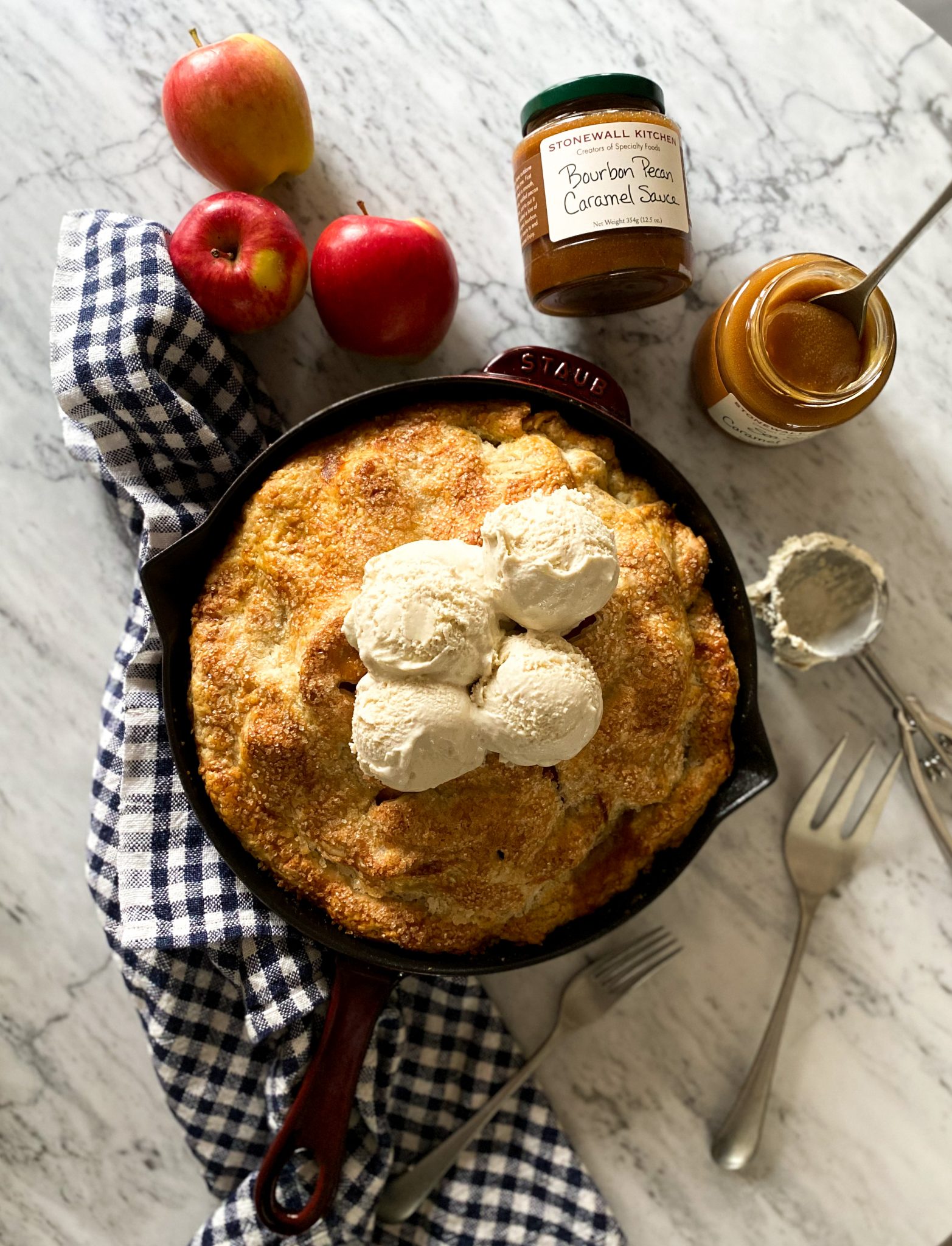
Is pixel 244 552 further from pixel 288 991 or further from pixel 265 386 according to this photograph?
pixel 288 991

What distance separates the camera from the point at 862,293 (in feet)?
4.82

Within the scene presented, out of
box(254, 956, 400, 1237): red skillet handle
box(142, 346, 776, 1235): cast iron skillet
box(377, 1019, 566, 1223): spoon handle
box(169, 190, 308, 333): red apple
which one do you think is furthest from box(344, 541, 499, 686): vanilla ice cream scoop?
box(377, 1019, 566, 1223): spoon handle

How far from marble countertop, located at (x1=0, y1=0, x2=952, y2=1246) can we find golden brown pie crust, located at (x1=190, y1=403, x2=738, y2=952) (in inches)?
16.4

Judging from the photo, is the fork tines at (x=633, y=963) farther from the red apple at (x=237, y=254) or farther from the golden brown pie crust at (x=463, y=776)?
the red apple at (x=237, y=254)

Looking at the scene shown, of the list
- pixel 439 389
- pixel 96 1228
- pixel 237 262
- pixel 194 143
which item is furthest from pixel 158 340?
pixel 96 1228

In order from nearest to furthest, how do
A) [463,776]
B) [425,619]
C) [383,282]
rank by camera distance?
[425,619], [463,776], [383,282]

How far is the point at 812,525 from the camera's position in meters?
1.79

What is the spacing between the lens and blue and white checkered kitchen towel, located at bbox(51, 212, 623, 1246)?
60.2 inches

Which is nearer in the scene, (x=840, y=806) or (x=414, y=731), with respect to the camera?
(x=414, y=731)

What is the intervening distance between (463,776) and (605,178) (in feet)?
3.13

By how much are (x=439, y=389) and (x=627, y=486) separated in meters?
0.34

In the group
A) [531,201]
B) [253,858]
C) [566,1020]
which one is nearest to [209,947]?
[253,858]

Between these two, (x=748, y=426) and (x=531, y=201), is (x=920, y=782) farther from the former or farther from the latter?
(x=531, y=201)

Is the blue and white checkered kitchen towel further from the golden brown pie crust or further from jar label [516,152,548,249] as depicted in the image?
jar label [516,152,548,249]
